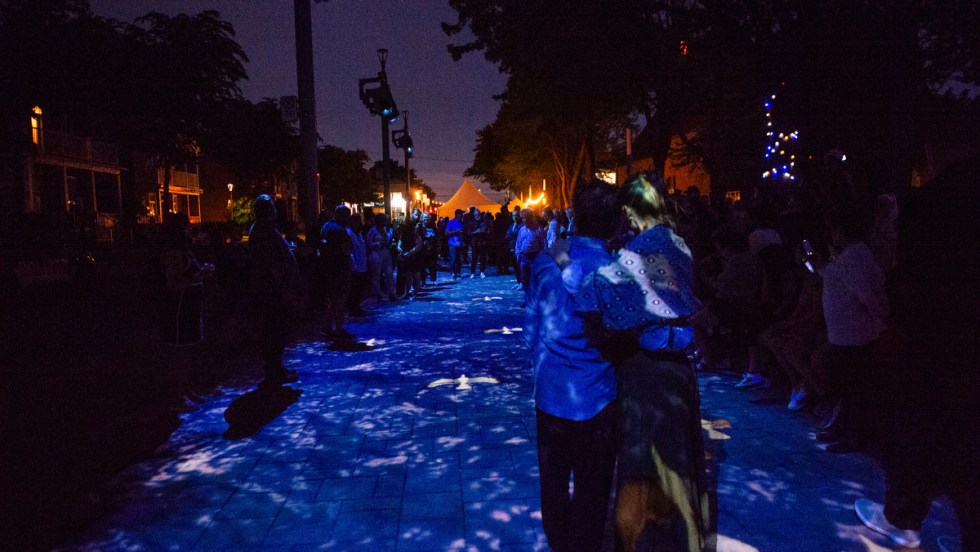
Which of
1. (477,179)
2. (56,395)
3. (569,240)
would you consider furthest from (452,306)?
(477,179)

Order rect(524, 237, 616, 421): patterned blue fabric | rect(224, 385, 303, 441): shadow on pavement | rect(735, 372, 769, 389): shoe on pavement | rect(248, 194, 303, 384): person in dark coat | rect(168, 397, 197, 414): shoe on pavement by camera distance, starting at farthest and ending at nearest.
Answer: rect(735, 372, 769, 389): shoe on pavement < rect(248, 194, 303, 384): person in dark coat < rect(168, 397, 197, 414): shoe on pavement < rect(224, 385, 303, 441): shadow on pavement < rect(524, 237, 616, 421): patterned blue fabric

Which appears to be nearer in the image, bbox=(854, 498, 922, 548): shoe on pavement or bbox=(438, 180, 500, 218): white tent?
bbox=(854, 498, 922, 548): shoe on pavement

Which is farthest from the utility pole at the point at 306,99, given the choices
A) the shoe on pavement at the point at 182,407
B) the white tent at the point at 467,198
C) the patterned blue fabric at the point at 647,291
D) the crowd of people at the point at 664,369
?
the white tent at the point at 467,198

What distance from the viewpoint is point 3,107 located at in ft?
63.6

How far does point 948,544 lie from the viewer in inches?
135

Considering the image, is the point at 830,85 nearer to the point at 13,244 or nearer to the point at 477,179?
the point at 13,244

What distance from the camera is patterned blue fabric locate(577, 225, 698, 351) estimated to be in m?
2.65

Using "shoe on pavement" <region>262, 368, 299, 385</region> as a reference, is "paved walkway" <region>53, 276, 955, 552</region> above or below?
below

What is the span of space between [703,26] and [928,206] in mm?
11293

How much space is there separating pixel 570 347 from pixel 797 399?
4007mm

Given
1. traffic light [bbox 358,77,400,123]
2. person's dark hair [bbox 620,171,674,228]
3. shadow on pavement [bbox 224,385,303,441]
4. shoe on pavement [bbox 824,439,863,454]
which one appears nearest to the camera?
person's dark hair [bbox 620,171,674,228]

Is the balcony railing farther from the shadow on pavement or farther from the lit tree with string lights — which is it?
the lit tree with string lights

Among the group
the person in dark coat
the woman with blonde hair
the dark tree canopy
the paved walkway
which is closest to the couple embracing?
the woman with blonde hair

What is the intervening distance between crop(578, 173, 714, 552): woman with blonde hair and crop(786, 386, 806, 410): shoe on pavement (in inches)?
138
